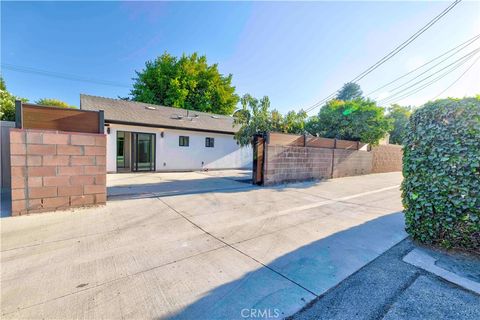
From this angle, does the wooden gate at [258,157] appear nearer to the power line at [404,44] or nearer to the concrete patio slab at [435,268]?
the concrete patio slab at [435,268]

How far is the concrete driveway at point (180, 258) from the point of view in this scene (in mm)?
1768

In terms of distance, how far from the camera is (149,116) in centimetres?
1168

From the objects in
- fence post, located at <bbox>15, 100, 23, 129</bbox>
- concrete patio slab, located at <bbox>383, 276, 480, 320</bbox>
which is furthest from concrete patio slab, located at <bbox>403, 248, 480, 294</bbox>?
fence post, located at <bbox>15, 100, 23, 129</bbox>

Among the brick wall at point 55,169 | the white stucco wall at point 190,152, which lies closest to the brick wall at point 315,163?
the brick wall at point 55,169

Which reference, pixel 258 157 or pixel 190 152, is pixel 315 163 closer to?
pixel 258 157

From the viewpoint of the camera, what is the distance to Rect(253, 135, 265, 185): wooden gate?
8148 millimetres

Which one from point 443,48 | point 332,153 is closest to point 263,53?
point 332,153

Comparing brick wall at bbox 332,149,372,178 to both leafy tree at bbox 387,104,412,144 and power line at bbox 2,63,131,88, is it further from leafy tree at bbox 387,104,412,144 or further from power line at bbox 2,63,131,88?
power line at bbox 2,63,131,88

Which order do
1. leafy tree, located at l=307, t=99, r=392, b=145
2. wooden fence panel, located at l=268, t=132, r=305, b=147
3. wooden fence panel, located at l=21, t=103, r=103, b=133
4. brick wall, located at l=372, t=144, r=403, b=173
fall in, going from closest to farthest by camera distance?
wooden fence panel, located at l=21, t=103, r=103, b=133
wooden fence panel, located at l=268, t=132, r=305, b=147
leafy tree, located at l=307, t=99, r=392, b=145
brick wall, located at l=372, t=144, r=403, b=173

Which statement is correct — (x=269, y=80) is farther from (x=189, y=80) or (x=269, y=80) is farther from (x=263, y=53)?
(x=189, y=80)

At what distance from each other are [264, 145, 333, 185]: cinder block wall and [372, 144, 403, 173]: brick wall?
6507 mm

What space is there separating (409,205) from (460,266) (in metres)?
1.03

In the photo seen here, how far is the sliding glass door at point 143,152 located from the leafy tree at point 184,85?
1062 cm

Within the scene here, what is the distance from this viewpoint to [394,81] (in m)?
12.9
